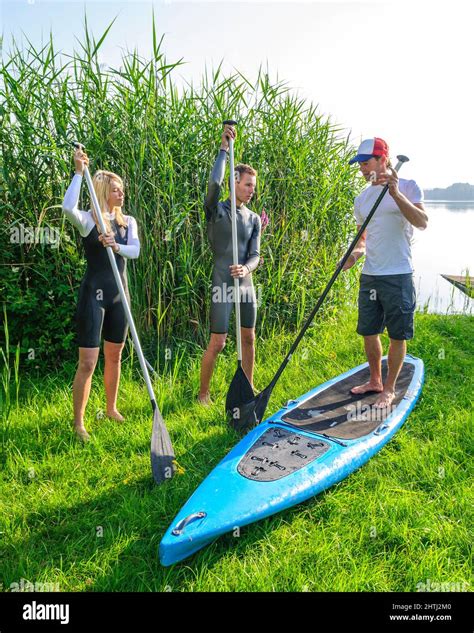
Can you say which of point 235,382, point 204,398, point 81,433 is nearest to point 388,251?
point 235,382

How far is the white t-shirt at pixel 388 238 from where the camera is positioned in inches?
137

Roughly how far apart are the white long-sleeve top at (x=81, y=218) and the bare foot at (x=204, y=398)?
1292 mm

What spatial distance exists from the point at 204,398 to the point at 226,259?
1.11 meters

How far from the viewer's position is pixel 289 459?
2979mm

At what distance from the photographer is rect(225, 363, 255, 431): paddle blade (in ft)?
11.9

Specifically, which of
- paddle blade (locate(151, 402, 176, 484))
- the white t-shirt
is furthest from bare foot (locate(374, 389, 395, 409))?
paddle blade (locate(151, 402, 176, 484))

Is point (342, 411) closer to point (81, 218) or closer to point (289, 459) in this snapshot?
point (289, 459)

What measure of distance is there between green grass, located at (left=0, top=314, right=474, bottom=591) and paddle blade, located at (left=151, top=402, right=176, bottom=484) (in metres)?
0.07

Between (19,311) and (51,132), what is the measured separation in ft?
5.37

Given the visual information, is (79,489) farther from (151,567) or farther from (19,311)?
(19,311)

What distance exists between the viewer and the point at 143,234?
455 cm

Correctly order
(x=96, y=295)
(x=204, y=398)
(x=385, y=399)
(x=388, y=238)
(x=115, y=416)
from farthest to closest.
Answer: (x=204, y=398) → (x=385, y=399) → (x=115, y=416) → (x=388, y=238) → (x=96, y=295)

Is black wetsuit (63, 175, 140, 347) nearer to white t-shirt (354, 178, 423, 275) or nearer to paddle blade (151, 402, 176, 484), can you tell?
paddle blade (151, 402, 176, 484)

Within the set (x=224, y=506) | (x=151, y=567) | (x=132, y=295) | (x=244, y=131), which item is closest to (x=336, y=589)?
(x=224, y=506)
